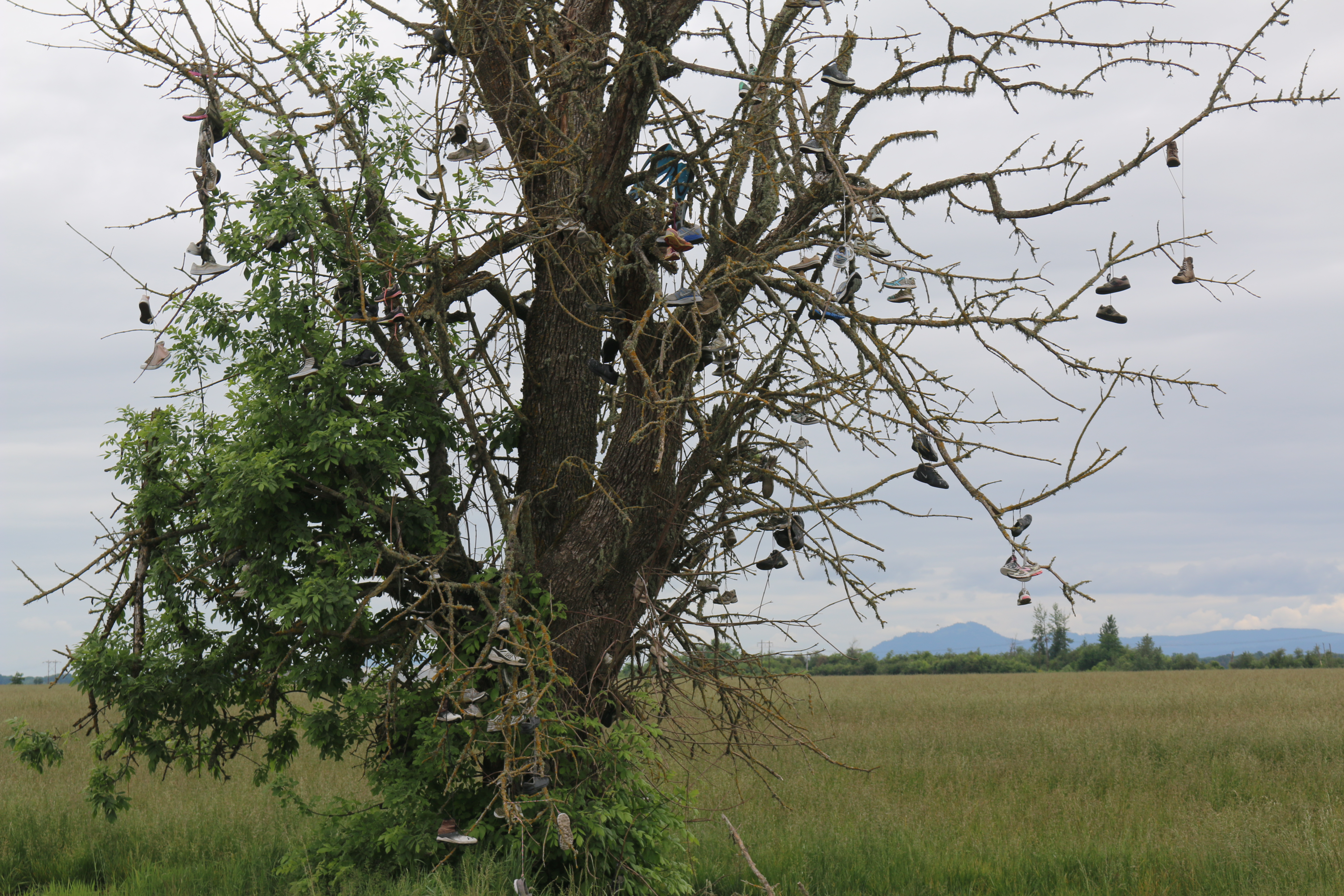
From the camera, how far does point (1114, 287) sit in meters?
4.59

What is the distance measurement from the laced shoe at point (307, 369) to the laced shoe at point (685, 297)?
2.32 meters

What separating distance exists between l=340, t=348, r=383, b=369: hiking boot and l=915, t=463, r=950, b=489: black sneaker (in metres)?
3.35

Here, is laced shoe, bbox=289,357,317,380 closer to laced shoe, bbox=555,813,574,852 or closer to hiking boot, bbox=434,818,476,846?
hiking boot, bbox=434,818,476,846

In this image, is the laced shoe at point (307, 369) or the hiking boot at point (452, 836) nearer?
the hiking boot at point (452, 836)

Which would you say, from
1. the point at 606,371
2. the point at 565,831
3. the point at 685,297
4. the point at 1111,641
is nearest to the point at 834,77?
the point at 685,297

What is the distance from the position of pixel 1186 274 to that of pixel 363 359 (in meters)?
4.62

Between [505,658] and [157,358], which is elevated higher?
[157,358]

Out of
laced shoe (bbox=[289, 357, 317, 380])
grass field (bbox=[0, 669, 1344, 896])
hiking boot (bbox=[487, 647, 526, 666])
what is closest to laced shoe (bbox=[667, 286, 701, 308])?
hiking boot (bbox=[487, 647, 526, 666])

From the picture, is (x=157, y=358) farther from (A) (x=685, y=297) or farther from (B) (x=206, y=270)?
(A) (x=685, y=297)

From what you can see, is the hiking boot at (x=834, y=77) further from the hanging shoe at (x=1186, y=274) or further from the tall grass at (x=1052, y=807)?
the tall grass at (x=1052, y=807)

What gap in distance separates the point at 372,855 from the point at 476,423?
2.75m

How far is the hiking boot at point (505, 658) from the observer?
180 inches

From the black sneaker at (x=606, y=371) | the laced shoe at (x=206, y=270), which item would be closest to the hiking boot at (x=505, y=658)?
the black sneaker at (x=606, y=371)

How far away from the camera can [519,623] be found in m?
4.89
